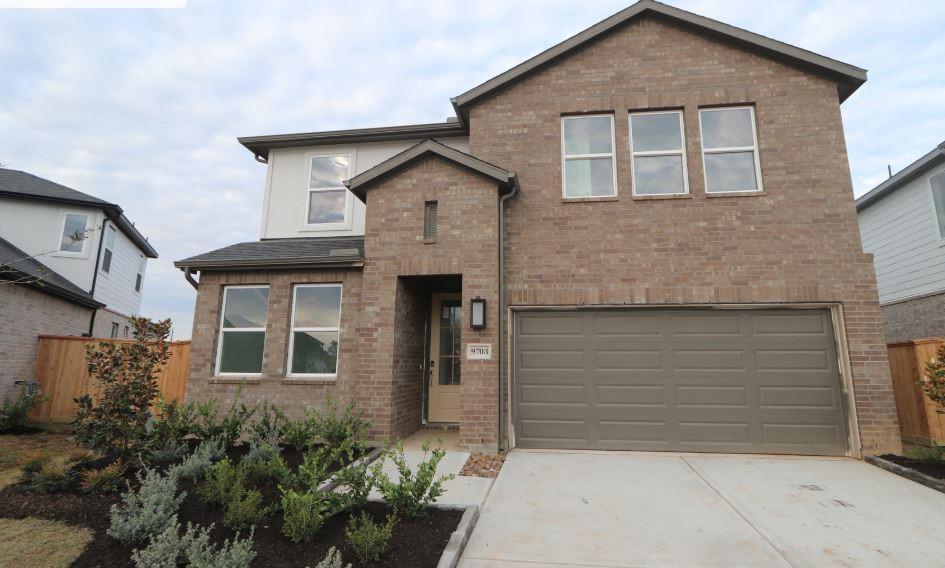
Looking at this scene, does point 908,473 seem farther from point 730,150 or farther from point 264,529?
point 264,529

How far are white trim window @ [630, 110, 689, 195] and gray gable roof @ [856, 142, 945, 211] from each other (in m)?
6.67

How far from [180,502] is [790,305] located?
28.8ft

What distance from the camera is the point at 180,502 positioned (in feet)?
13.7

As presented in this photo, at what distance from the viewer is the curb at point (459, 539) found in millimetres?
3386

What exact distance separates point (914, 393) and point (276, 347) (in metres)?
11.1

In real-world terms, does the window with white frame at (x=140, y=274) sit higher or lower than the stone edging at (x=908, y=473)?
higher

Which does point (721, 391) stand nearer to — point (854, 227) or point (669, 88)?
point (854, 227)

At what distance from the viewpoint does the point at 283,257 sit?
8148 millimetres

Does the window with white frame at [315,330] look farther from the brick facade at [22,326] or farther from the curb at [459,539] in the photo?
the brick facade at [22,326]

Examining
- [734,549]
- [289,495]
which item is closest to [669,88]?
[734,549]

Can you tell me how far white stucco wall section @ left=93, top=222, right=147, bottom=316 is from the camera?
1588 cm

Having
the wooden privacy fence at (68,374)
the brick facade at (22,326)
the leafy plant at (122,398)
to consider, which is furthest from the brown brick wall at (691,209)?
the brick facade at (22,326)

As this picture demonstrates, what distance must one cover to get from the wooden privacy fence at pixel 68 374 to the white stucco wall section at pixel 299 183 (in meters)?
3.74

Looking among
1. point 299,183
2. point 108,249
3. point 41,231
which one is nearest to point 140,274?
point 108,249
